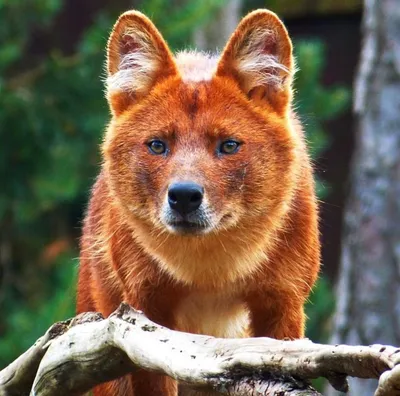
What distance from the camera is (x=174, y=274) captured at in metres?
5.78

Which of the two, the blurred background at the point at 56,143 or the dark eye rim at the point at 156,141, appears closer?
the dark eye rim at the point at 156,141

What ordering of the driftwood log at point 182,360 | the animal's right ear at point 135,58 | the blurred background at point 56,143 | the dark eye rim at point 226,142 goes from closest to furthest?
1. the driftwood log at point 182,360
2. the dark eye rim at point 226,142
3. the animal's right ear at point 135,58
4. the blurred background at point 56,143

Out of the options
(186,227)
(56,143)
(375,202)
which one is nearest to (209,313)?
(186,227)

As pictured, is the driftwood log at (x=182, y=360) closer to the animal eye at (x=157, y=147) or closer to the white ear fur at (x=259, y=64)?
the animal eye at (x=157, y=147)

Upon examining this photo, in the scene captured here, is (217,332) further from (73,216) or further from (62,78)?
(73,216)

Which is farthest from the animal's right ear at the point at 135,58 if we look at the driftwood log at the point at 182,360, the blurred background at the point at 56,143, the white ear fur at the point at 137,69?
the blurred background at the point at 56,143

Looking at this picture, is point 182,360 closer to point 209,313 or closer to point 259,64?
point 209,313

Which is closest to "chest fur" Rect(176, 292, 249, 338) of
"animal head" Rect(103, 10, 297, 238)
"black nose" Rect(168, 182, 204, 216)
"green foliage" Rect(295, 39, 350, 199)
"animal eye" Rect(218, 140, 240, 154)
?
"animal head" Rect(103, 10, 297, 238)

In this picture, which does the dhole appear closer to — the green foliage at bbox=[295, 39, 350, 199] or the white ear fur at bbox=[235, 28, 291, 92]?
the white ear fur at bbox=[235, 28, 291, 92]

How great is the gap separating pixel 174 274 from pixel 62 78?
17.1ft

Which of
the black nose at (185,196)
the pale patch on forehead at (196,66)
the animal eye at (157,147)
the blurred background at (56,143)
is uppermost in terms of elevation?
the pale patch on forehead at (196,66)

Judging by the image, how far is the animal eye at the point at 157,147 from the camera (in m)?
5.70

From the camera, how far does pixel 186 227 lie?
551 centimetres

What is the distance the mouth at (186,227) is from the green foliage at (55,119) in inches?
158
